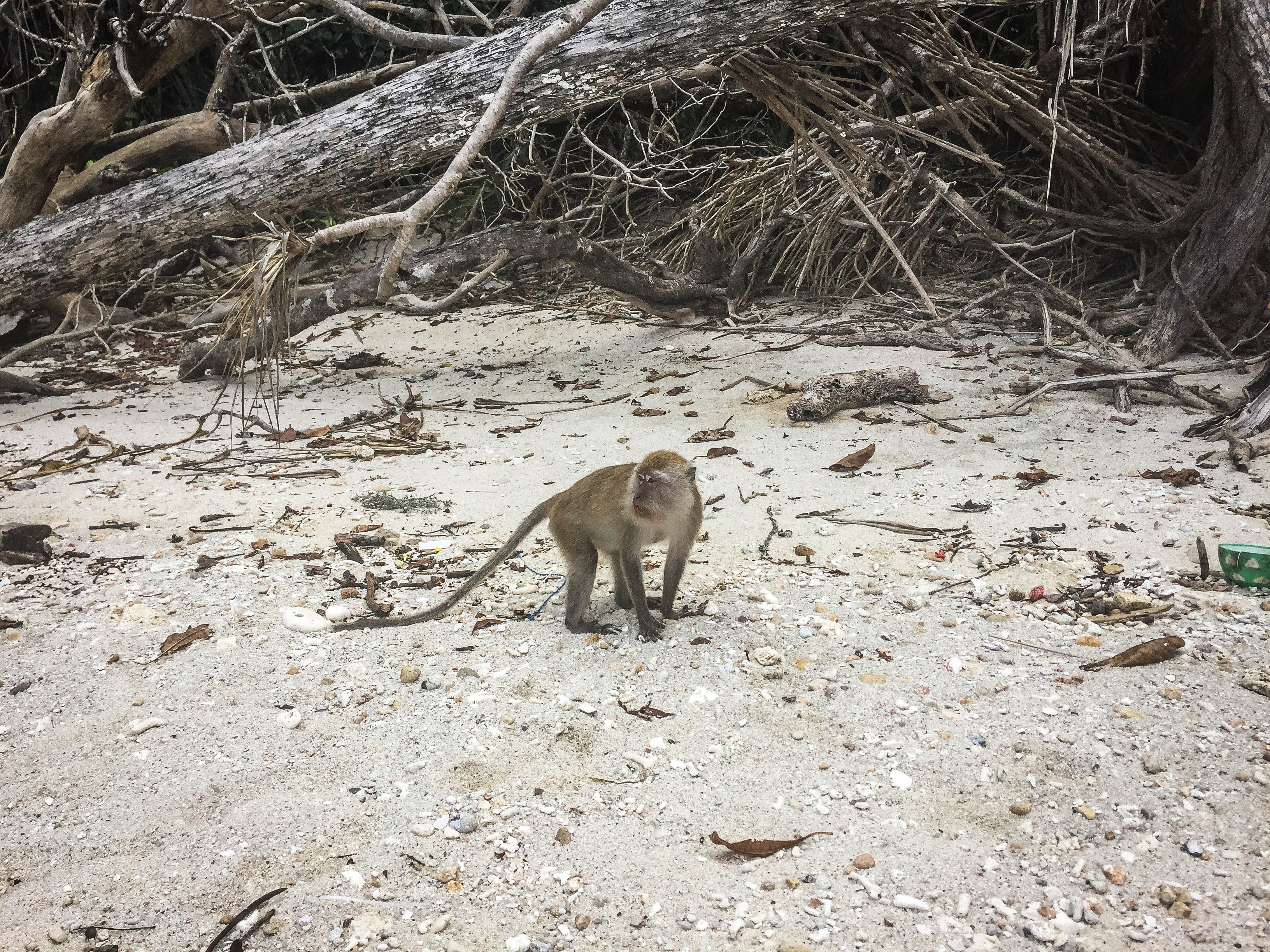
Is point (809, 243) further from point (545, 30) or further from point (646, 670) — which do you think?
point (646, 670)

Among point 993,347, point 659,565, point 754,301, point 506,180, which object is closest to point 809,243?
point 754,301

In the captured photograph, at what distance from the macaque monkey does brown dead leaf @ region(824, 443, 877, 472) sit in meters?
1.44

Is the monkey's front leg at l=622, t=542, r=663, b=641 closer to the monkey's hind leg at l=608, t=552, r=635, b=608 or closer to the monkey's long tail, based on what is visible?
the monkey's hind leg at l=608, t=552, r=635, b=608

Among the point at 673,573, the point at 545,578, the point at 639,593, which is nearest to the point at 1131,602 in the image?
the point at 673,573

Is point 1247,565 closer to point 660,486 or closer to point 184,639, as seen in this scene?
point 660,486

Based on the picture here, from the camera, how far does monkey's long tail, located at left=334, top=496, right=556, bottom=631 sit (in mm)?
3316

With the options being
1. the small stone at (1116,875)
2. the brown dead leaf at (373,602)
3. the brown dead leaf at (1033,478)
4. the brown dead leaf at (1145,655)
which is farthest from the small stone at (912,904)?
the brown dead leaf at (1033,478)

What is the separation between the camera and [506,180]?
329 inches

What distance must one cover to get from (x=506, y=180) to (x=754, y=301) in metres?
2.65

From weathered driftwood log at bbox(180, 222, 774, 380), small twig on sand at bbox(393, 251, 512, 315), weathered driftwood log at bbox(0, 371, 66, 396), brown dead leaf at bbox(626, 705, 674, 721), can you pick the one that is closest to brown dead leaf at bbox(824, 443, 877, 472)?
brown dead leaf at bbox(626, 705, 674, 721)

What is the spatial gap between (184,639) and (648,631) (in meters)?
1.71

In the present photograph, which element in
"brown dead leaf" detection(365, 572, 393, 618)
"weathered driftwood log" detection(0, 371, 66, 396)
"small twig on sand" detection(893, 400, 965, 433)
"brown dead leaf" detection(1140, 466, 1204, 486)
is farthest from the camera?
"weathered driftwood log" detection(0, 371, 66, 396)

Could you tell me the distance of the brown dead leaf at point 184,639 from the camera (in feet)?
10.4

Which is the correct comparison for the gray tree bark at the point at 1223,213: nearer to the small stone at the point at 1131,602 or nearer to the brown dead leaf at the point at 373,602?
the small stone at the point at 1131,602
